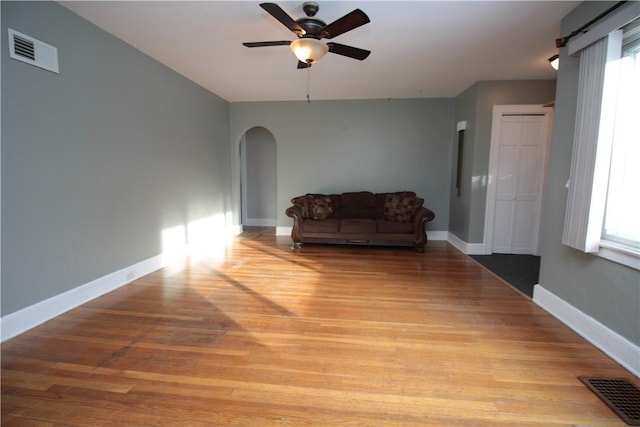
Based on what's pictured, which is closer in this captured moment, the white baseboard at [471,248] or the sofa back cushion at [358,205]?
the white baseboard at [471,248]

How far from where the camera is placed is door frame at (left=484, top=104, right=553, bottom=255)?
14.5ft

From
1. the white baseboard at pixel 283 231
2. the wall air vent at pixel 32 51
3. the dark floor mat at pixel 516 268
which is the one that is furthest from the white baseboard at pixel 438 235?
the wall air vent at pixel 32 51

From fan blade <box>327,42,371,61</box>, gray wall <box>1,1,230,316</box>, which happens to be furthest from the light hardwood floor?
fan blade <box>327,42,371,61</box>

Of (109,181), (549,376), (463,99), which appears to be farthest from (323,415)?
(463,99)

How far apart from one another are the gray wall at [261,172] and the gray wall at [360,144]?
0.98 meters

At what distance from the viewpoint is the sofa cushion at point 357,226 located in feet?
16.5

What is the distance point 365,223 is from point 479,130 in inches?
90.9

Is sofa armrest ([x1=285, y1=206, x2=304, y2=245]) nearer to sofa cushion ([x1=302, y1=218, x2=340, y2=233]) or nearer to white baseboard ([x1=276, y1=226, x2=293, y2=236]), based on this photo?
sofa cushion ([x1=302, y1=218, x2=340, y2=233])

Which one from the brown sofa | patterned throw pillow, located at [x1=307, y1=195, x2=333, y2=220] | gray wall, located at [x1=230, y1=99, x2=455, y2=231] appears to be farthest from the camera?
gray wall, located at [x1=230, y1=99, x2=455, y2=231]

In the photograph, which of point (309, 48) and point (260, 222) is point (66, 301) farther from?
point (260, 222)

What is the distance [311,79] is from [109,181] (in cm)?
305

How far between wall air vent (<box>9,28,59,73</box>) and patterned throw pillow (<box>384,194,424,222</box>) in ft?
15.1

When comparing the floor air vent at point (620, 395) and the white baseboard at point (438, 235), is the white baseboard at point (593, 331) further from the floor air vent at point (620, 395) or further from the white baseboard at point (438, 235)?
the white baseboard at point (438, 235)

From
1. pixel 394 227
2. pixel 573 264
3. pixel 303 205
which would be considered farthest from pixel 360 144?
pixel 573 264
